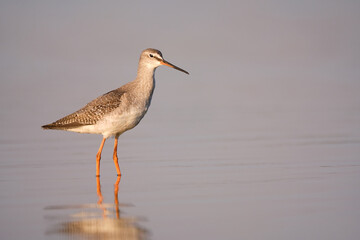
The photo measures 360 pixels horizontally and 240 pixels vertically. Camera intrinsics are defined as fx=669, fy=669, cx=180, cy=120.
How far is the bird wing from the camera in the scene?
9938mm

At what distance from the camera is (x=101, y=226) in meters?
6.72

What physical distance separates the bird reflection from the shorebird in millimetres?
2213

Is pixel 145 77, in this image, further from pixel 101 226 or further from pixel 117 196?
pixel 101 226

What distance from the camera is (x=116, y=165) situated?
956cm

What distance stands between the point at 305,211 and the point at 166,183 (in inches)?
82.1

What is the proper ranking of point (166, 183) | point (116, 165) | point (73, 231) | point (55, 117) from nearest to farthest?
point (73, 231)
point (166, 183)
point (116, 165)
point (55, 117)

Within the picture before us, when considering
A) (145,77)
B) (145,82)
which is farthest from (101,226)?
(145,77)

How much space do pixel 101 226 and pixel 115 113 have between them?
10.8ft

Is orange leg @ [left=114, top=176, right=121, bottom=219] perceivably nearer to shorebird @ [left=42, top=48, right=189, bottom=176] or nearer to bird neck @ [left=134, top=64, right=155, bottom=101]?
shorebird @ [left=42, top=48, right=189, bottom=176]

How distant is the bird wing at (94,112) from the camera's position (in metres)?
9.94

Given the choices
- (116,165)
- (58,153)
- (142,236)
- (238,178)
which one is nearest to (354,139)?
(238,178)

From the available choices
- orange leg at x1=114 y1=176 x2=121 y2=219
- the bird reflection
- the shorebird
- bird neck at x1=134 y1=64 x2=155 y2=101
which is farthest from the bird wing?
the bird reflection

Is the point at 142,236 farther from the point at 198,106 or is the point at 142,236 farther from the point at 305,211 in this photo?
the point at 198,106

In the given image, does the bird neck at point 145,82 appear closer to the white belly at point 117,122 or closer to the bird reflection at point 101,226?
the white belly at point 117,122
